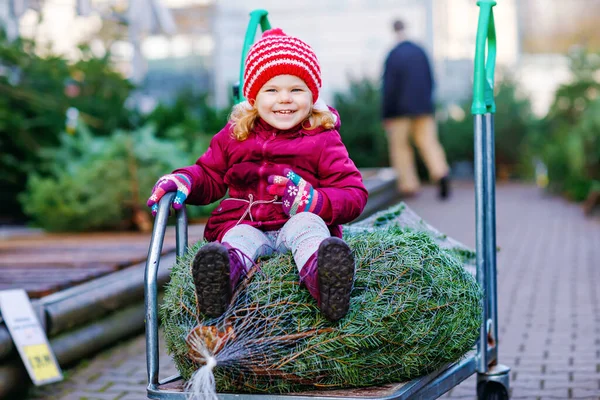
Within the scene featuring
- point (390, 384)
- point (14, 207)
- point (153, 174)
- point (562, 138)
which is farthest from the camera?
point (562, 138)

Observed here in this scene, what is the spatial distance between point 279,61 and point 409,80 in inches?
345

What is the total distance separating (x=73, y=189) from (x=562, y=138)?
25.1 feet

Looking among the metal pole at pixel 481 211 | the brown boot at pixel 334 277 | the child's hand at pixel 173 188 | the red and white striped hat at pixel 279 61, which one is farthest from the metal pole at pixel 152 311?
the metal pole at pixel 481 211

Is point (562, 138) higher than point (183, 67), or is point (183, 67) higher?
point (183, 67)

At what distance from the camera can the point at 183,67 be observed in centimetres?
1909

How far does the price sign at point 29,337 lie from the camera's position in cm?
425

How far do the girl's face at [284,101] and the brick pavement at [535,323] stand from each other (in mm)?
1816

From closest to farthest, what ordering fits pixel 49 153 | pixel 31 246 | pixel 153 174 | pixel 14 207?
pixel 31 246 → pixel 153 174 → pixel 49 153 → pixel 14 207

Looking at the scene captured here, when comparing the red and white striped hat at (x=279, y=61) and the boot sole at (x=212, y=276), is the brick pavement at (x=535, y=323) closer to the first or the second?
the red and white striped hat at (x=279, y=61)

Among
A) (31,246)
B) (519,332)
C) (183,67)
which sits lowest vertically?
(519,332)

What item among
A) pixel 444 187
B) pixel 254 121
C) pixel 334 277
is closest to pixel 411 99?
pixel 444 187

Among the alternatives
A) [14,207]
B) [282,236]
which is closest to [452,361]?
[282,236]

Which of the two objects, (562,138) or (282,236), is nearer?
(282,236)

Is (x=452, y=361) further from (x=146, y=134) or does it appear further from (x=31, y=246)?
(x=146, y=134)
